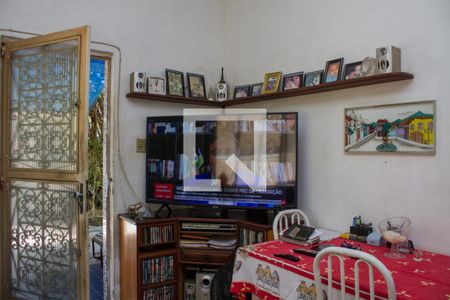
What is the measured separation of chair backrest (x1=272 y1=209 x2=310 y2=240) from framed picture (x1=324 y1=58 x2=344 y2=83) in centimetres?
105

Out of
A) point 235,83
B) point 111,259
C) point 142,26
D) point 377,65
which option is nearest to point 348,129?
point 377,65

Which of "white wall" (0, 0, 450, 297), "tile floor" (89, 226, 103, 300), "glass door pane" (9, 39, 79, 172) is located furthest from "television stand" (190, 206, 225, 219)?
"tile floor" (89, 226, 103, 300)

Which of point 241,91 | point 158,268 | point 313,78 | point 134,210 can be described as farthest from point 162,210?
point 313,78

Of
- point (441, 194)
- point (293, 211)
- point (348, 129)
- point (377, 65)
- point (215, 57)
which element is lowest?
point (293, 211)

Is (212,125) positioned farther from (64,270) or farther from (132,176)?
(64,270)

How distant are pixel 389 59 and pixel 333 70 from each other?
492mm

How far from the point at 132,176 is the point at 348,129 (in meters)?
1.92

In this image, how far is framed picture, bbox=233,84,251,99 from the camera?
3.34 m

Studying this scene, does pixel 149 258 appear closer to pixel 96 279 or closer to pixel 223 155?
pixel 223 155

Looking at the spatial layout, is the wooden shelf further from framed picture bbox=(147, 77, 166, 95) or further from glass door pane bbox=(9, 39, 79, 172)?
glass door pane bbox=(9, 39, 79, 172)

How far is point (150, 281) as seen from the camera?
2.79 meters

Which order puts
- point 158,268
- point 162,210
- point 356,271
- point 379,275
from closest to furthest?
point 356,271, point 379,275, point 158,268, point 162,210

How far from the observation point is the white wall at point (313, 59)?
6.77 ft

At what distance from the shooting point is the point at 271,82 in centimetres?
307
